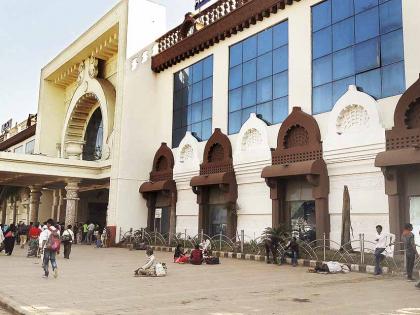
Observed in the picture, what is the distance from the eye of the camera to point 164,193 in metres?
24.4

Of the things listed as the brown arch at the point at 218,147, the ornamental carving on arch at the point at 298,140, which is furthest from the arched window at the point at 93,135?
the ornamental carving on arch at the point at 298,140

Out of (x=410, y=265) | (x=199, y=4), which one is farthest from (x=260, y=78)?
(x=410, y=265)

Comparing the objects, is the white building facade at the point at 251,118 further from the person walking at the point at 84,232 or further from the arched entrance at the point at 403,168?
the person walking at the point at 84,232

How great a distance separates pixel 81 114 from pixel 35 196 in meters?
6.71

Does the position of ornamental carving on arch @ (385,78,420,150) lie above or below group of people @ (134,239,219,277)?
above

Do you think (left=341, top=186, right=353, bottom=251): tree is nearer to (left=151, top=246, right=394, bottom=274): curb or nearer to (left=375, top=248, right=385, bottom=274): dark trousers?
(left=151, top=246, right=394, bottom=274): curb

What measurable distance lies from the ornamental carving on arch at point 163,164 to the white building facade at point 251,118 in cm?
9

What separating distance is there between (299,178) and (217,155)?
5.30 metres

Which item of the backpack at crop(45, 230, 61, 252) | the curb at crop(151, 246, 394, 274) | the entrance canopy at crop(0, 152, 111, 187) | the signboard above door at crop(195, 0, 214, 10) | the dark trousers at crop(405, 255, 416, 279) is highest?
the signboard above door at crop(195, 0, 214, 10)

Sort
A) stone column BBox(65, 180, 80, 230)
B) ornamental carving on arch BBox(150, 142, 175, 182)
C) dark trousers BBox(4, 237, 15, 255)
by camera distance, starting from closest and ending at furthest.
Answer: dark trousers BBox(4, 237, 15, 255)
ornamental carving on arch BBox(150, 142, 175, 182)
stone column BBox(65, 180, 80, 230)

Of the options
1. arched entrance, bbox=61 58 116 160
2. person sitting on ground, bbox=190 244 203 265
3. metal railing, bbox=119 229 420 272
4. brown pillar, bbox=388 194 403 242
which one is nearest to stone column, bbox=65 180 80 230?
arched entrance, bbox=61 58 116 160

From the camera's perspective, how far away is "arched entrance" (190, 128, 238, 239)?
19953 mm

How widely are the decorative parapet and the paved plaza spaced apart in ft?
37.2

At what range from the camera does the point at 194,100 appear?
23.8m
